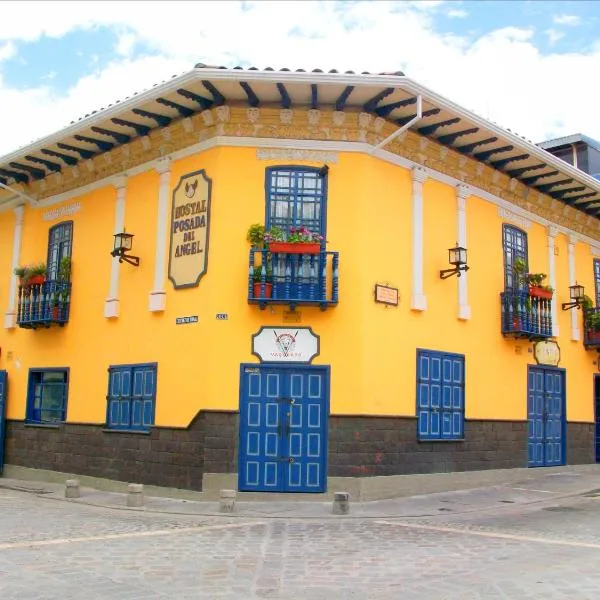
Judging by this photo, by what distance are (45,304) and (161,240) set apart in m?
3.79

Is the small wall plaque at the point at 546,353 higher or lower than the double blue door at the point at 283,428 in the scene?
higher

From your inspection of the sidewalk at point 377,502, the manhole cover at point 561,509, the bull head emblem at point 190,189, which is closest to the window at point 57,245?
the bull head emblem at point 190,189

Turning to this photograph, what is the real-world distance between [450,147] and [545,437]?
23.6 feet

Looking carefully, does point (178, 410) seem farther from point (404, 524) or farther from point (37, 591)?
point (37, 591)

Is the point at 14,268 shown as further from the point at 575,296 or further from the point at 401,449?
the point at 575,296

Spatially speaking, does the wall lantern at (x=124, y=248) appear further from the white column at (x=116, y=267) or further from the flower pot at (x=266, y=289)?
the flower pot at (x=266, y=289)

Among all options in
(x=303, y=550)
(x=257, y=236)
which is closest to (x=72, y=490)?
(x=257, y=236)

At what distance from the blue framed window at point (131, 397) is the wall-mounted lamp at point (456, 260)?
6.08 metres

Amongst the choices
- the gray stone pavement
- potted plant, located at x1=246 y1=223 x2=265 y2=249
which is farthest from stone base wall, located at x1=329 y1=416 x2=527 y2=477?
potted plant, located at x1=246 y1=223 x2=265 y2=249

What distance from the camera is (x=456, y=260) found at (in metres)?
14.6

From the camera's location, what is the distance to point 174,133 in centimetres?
1457

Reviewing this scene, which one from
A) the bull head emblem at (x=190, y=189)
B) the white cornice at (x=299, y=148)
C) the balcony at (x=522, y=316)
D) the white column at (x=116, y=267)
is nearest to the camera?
the white cornice at (x=299, y=148)

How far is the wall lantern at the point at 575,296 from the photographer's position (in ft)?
60.5

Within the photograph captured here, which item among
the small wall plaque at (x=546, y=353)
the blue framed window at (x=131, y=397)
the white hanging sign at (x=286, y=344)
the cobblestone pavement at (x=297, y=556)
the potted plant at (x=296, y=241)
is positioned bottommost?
the cobblestone pavement at (x=297, y=556)
